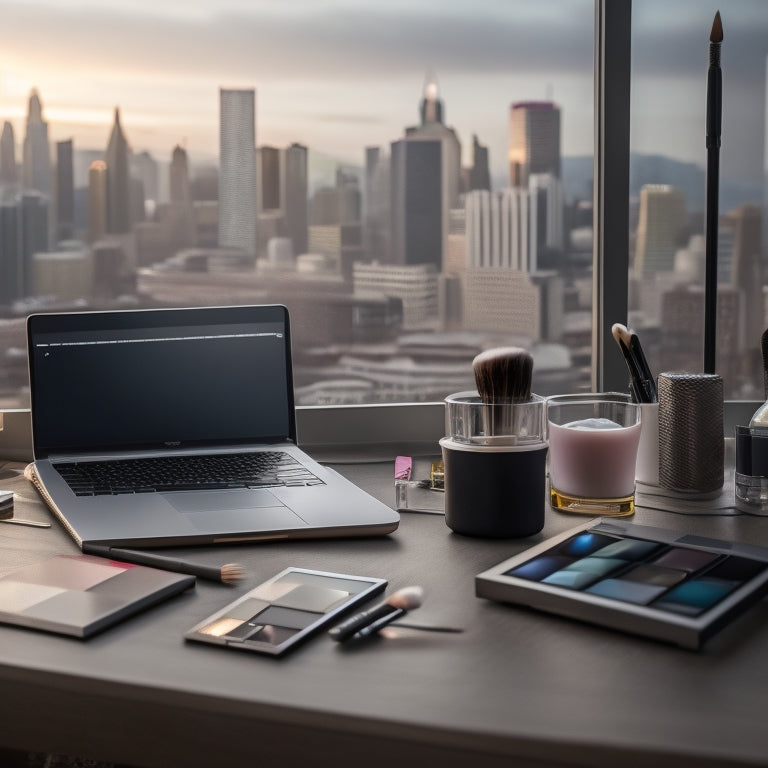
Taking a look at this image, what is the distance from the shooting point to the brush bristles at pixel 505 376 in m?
0.95

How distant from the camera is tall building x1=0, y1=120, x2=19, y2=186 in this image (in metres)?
1.37

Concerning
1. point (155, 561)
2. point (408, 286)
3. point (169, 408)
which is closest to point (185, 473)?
point (169, 408)

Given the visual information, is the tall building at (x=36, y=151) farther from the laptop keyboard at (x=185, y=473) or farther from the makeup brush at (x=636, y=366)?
the makeup brush at (x=636, y=366)

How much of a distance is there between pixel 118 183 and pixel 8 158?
148 mm

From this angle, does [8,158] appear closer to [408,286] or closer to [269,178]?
[269,178]

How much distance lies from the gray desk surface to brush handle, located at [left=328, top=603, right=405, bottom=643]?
0.01m

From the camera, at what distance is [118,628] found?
706 mm

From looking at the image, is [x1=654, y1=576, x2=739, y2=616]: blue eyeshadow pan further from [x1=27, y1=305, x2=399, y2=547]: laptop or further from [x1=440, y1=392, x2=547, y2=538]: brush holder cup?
[x1=27, y1=305, x2=399, y2=547]: laptop

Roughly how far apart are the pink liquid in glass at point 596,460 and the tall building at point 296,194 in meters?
0.55

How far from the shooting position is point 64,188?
1383 mm

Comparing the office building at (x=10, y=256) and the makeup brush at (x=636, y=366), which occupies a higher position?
the office building at (x=10, y=256)

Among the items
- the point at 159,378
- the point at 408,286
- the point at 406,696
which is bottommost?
the point at 406,696

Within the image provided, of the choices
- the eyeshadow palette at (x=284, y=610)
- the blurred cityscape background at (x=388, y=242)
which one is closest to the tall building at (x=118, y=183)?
the blurred cityscape background at (x=388, y=242)

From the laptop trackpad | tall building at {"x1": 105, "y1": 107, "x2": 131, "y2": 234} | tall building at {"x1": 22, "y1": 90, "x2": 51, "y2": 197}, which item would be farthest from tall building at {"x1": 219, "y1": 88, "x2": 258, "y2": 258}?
the laptop trackpad
